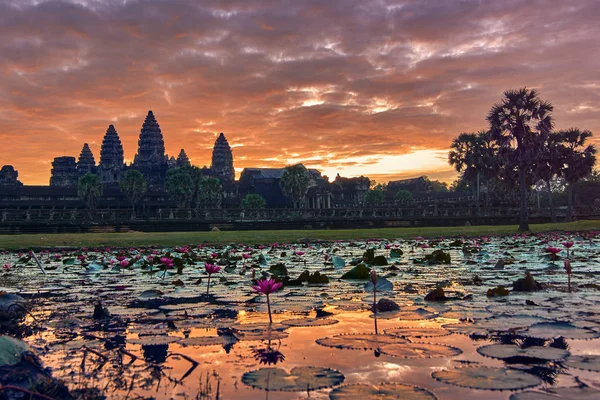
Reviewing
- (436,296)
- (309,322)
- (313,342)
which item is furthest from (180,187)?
(313,342)

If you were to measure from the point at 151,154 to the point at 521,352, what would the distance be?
12569 cm

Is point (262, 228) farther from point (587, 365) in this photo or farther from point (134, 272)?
point (587, 365)

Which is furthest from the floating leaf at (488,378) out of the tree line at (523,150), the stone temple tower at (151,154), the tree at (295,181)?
the stone temple tower at (151,154)

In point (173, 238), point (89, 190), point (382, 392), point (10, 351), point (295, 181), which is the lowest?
point (173, 238)

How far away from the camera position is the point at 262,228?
41219 millimetres

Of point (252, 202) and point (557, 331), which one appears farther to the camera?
point (252, 202)

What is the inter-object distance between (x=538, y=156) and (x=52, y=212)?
133 ft

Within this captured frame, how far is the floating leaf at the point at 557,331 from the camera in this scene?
10.9 ft

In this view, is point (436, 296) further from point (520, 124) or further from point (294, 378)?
point (520, 124)

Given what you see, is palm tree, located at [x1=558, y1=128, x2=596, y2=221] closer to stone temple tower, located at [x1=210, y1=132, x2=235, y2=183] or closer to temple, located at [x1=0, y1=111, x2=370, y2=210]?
temple, located at [x1=0, y1=111, x2=370, y2=210]

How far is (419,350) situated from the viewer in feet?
9.96

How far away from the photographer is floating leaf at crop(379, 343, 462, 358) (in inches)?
115

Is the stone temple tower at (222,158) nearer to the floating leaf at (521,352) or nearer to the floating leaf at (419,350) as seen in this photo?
the floating leaf at (419,350)

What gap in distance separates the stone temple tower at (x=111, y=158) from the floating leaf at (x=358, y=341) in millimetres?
121832
